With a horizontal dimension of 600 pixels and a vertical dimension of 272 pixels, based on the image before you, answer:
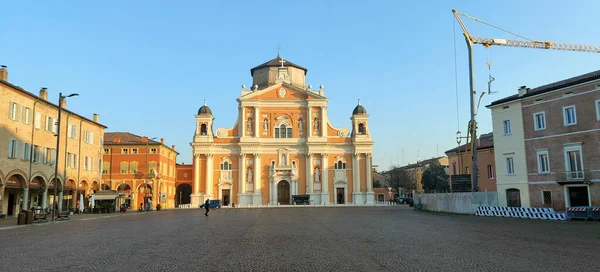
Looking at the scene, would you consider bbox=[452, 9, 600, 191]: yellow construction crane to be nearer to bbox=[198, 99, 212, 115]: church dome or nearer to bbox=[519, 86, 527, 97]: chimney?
bbox=[519, 86, 527, 97]: chimney

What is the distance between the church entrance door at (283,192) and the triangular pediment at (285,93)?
36.7 ft

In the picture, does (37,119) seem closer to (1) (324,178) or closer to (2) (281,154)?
(2) (281,154)

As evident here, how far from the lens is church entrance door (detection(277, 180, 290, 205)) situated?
2222 inches

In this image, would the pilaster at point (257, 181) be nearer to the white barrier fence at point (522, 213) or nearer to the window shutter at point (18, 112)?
the window shutter at point (18, 112)

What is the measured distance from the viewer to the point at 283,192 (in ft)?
186

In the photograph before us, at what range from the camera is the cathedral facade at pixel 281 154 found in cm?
5547

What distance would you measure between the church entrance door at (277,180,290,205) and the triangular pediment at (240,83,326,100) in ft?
36.7

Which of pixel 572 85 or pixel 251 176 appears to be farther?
pixel 251 176

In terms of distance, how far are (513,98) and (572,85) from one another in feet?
14.2

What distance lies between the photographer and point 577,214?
2267 cm

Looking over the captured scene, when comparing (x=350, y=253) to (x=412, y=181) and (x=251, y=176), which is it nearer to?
(x=251, y=176)

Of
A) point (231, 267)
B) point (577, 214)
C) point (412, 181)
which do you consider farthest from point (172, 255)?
point (412, 181)

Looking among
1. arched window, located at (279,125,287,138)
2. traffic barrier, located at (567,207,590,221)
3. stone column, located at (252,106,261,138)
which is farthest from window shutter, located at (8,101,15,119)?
traffic barrier, located at (567,207,590,221)

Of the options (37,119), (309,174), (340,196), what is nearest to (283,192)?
(309,174)
